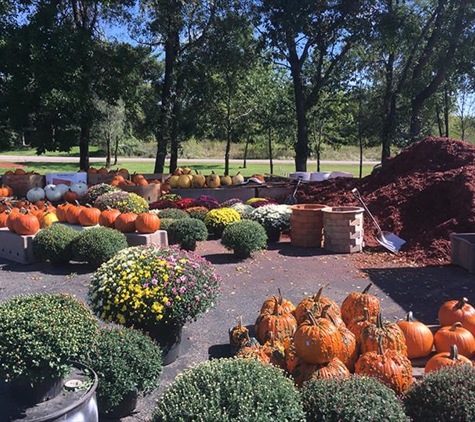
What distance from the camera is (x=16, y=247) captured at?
351 inches

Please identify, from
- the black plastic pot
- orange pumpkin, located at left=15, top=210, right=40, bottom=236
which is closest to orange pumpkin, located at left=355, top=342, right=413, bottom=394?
the black plastic pot

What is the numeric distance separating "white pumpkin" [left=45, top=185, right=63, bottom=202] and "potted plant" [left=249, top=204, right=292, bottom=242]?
252 inches

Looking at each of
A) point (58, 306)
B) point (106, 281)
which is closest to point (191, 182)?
point (106, 281)

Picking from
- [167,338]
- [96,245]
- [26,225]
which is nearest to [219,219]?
[96,245]

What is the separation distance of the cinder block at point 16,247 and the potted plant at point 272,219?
455 centimetres

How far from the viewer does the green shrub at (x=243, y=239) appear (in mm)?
8844

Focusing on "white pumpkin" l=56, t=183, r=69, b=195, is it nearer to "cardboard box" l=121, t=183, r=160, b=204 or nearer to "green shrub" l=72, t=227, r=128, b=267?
"cardboard box" l=121, t=183, r=160, b=204

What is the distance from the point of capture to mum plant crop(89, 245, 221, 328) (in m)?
4.43

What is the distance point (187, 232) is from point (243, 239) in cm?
127

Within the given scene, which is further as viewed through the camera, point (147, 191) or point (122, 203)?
point (147, 191)

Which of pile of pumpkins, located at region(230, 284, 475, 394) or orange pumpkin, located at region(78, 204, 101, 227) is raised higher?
orange pumpkin, located at region(78, 204, 101, 227)

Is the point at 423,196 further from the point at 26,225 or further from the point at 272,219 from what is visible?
the point at 26,225

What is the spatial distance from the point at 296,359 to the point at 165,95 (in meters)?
17.2

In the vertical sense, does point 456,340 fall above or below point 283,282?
above
